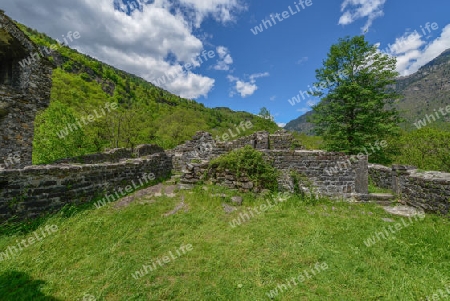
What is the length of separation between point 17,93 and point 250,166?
10858 millimetres

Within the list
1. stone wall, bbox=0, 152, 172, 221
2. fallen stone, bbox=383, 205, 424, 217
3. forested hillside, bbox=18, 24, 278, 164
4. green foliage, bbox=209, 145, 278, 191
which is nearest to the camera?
stone wall, bbox=0, 152, 172, 221

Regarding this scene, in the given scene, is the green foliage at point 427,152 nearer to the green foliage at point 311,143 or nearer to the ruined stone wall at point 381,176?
the ruined stone wall at point 381,176

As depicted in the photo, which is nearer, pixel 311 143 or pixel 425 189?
pixel 425 189

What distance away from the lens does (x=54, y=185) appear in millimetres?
5496

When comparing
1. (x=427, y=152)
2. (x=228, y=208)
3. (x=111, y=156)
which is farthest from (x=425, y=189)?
(x=111, y=156)

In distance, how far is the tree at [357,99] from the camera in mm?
14922

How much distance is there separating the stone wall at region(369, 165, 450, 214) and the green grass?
A: 2.19ft

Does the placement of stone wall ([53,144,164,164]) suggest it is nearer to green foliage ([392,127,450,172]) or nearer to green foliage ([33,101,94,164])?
green foliage ([33,101,94,164])

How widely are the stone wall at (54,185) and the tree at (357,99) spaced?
15.9 meters

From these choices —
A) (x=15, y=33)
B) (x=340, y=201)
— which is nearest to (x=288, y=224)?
(x=340, y=201)

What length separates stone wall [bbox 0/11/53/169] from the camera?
26.5ft

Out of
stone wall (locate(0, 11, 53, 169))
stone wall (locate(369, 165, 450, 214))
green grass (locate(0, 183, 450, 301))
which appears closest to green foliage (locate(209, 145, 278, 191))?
green grass (locate(0, 183, 450, 301))

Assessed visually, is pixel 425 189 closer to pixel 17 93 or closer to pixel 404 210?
pixel 404 210

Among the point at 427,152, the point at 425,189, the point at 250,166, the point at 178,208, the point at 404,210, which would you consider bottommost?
the point at 427,152
